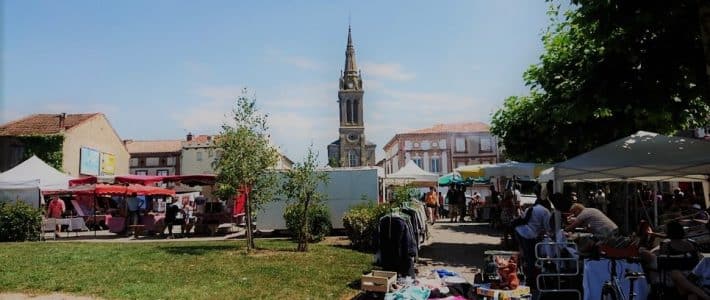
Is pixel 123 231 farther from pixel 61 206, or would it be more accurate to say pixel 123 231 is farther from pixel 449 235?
pixel 449 235

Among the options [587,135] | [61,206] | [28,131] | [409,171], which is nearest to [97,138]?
[28,131]

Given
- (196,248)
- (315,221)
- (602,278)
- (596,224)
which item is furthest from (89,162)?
(602,278)

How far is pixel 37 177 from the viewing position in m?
20.4

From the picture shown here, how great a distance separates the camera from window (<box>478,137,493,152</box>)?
7331 centimetres

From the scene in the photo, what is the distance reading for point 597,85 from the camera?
418 inches

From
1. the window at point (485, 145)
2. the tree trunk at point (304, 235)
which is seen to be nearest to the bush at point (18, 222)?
the tree trunk at point (304, 235)

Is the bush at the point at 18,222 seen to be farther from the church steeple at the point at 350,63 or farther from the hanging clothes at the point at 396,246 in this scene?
the church steeple at the point at 350,63

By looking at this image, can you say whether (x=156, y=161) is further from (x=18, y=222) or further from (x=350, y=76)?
(x=18, y=222)

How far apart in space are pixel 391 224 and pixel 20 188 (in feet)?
56.6

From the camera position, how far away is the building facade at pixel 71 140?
41875 millimetres

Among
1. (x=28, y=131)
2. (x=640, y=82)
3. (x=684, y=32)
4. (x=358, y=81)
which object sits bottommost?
(x=640, y=82)

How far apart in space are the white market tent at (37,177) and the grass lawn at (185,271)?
5930mm

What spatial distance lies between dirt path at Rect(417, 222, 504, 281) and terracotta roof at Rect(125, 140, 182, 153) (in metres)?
61.4

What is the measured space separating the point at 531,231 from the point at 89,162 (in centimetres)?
4595
